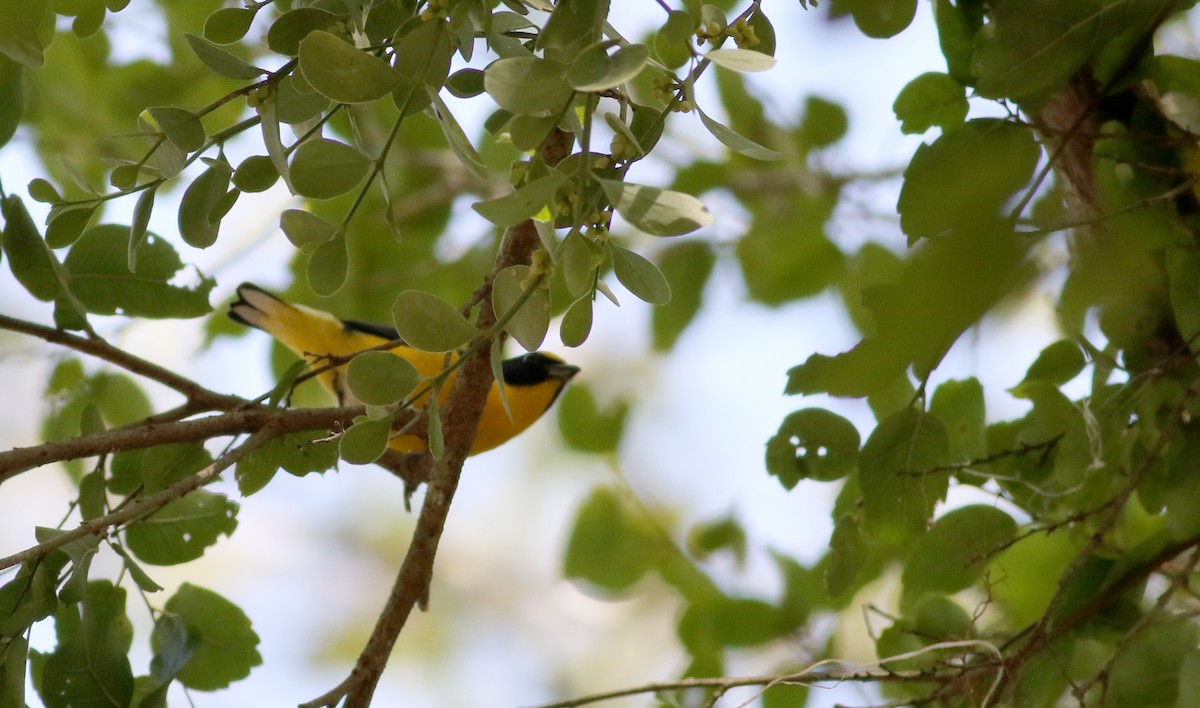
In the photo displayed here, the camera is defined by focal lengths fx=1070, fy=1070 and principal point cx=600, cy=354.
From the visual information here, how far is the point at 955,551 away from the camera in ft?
4.42

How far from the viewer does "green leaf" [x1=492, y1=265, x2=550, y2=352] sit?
0.80 meters

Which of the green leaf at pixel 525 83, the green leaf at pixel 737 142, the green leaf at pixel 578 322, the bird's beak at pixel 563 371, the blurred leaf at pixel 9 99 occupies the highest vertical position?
the bird's beak at pixel 563 371

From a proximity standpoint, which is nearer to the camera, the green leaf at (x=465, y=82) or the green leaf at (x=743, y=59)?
the green leaf at (x=743, y=59)

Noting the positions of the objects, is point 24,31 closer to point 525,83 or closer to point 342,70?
point 342,70

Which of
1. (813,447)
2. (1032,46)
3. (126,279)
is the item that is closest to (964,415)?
(813,447)

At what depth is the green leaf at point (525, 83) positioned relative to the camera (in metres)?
0.67

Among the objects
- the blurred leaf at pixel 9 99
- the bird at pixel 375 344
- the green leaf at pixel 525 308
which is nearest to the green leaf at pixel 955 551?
the green leaf at pixel 525 308

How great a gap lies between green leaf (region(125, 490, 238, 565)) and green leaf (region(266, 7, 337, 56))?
21.7 inches

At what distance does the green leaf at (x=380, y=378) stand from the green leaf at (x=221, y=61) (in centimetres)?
25

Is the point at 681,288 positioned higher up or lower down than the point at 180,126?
higher up

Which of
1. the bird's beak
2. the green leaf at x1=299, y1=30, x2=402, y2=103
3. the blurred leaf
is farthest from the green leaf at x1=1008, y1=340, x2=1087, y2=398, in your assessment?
the bird's beak

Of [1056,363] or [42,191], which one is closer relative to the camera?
[42,191]

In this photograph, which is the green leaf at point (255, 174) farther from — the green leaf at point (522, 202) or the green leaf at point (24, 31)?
the green leaf at point (522, 202)

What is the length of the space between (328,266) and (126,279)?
43cm
